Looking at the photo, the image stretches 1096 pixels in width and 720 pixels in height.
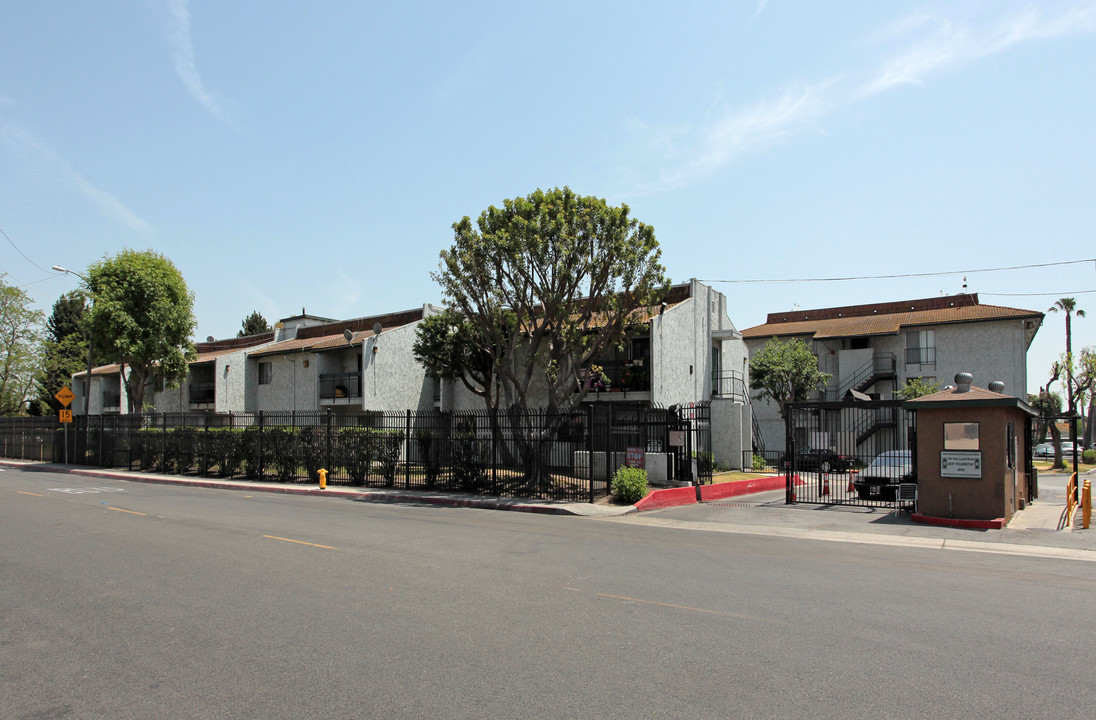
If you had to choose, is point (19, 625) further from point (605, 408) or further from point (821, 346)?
point (821, 346)

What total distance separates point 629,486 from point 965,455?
7.49m

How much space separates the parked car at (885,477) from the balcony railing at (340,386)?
2427 cm

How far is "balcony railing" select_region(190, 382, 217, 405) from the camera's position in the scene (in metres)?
43.8

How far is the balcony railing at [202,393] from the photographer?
4378 cm

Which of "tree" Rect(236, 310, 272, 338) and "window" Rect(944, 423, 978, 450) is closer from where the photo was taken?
"window" Rect(944, 423, 978, 450)

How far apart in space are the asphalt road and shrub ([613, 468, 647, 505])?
6.48 metres

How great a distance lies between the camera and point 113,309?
115 ft

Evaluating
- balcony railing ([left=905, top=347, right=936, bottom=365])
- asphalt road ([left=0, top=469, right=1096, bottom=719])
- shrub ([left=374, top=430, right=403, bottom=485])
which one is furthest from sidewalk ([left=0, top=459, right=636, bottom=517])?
balcony railing ([left=905, top=347, right=936, bottom=365])

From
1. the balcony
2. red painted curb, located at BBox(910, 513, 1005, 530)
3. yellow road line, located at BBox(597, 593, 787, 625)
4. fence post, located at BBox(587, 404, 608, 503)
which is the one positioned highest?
the balcony

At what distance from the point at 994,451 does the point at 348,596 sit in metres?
13.3

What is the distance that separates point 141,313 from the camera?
119 feet

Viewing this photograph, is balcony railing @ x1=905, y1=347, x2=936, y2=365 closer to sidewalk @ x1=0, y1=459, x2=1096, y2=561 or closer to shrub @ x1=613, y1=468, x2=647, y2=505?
sidewalk @ x1=0, y1=459, x2=1096, y2=561

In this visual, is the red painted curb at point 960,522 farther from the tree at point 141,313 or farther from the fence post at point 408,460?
the tree at point 141,313

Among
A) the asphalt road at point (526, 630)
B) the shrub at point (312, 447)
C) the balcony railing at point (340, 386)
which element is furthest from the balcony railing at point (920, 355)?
the asphalt road at point (526, 630)
